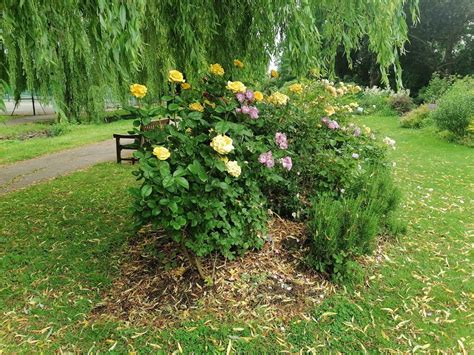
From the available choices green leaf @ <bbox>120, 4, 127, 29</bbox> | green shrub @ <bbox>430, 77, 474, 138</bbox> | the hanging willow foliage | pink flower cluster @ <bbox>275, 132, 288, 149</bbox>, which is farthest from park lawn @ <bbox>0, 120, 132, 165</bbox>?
green shrub @ <bbox>430, 77, 474, 138</bbox>

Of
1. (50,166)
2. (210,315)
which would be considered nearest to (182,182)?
(210,315)

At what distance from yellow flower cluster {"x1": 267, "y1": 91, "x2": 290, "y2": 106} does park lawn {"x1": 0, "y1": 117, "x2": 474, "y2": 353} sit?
1.67m

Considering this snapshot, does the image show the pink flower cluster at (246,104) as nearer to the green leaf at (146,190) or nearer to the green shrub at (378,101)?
the green leaf at (146,190)

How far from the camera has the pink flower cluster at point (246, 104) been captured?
280cm

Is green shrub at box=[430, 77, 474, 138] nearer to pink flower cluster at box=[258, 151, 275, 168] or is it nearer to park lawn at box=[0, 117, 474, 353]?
park lawn at box=[0, 117, 474, 353]

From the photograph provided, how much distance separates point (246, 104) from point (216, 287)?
1452mm

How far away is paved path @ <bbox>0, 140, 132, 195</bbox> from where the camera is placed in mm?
6438

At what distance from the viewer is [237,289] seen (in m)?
2.60

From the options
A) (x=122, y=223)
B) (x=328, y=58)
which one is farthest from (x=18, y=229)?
(x=328, y=58)

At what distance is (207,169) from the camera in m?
2.45

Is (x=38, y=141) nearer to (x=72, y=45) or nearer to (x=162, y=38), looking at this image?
(x=162, y=38)

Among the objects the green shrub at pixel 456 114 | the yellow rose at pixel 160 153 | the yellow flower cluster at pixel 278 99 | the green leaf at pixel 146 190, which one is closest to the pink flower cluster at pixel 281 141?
the yellow flower cluster at pixel 278 99

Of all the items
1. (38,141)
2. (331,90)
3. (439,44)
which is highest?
(439,44)

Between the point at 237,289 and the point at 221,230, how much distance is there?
1.46ft
